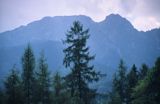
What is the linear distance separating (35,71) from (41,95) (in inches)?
144

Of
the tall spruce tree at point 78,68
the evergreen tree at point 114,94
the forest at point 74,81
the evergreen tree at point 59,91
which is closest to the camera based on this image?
the tall spruce tree at point 78,68

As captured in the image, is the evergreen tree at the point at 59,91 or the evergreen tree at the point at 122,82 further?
the evergreen tree at the point at 122,82

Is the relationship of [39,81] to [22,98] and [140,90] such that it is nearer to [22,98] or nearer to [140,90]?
[22,98]

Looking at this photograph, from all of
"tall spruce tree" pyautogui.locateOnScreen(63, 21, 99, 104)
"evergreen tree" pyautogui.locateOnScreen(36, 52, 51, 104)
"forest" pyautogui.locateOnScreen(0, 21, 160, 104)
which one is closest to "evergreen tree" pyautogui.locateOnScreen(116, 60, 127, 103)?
"forest" pyautogui.locateOnScreen(0, 21, 160, 104)

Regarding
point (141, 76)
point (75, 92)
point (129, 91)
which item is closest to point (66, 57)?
point (75, 92)

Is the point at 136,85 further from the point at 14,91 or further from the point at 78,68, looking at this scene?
the point at 14,91

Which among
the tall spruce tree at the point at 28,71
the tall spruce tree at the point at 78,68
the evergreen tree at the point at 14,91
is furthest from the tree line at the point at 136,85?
the evergreen tree at the point at 14,91

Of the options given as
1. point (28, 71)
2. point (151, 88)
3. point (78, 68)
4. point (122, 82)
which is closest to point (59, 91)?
point (28, 71)

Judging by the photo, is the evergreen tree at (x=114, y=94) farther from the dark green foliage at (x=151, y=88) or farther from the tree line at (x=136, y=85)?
the dark green foliage at (x=151, y=88)

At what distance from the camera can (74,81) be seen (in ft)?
87.3

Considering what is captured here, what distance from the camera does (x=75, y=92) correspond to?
89.2 feet

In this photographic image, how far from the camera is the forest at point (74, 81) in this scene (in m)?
26.9

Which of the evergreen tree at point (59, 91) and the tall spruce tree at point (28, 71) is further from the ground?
the tall spruce tree at point (28, 71)

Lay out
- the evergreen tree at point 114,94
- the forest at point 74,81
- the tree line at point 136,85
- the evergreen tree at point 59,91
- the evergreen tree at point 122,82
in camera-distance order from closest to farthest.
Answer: the forest at point 74,81 → the tree line at point 136,85 → the evergreen tree at point 59,91 → the evergreen tree at point 122,82 → the evergreen tree at point 114,94
